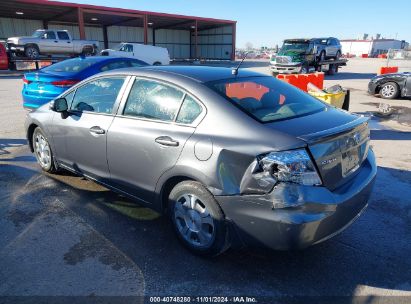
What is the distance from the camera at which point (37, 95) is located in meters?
6.86

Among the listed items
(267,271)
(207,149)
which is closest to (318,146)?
(207,149)

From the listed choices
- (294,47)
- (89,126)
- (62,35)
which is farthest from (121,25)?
(89,126)

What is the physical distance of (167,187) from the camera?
3.11 metres

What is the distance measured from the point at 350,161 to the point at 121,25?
143 ft

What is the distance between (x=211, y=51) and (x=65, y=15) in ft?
63.5

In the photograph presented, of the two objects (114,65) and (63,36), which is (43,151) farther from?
(63,36)

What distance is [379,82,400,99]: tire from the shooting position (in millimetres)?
12023

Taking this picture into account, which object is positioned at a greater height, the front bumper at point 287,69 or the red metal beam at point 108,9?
the red metal beam at point 108,9

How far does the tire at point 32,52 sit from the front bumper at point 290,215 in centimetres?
2448

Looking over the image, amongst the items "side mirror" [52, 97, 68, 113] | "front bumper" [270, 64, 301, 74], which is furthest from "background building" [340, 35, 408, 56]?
"side mirror" [52, 97, 68, 113]

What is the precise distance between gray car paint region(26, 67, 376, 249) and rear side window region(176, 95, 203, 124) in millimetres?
Result: 59

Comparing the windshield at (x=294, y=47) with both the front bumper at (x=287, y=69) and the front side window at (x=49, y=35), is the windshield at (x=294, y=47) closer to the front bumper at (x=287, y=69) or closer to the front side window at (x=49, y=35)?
the front bumper at (x=287, y=69)

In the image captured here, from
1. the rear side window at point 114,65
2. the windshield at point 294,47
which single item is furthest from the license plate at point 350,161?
the windshield at point 294,47

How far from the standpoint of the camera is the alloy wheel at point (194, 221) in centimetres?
283
